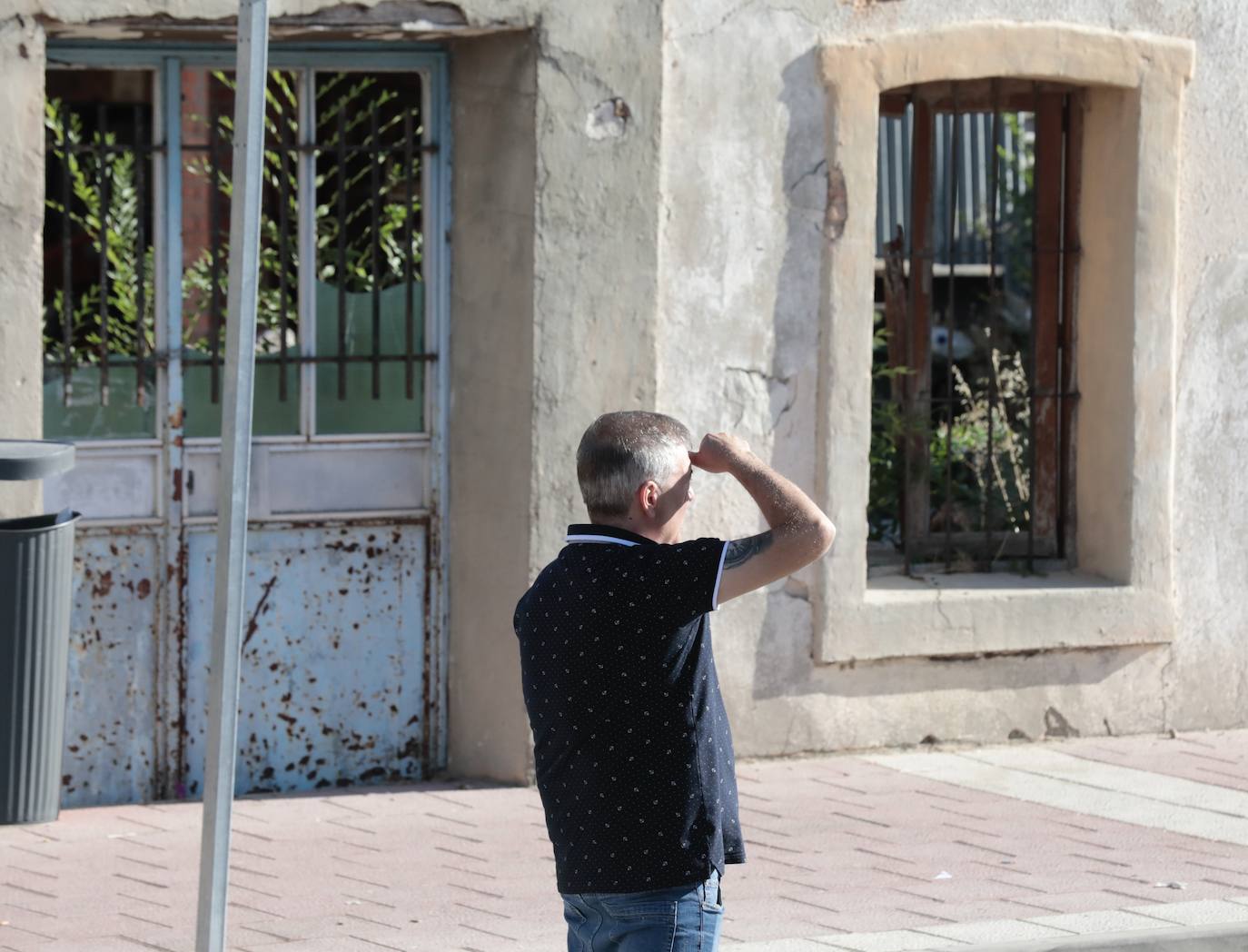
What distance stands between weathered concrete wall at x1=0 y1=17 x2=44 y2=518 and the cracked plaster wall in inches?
81.5

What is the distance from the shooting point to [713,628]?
7055mm

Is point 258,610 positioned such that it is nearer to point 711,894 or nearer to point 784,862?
point 784,862

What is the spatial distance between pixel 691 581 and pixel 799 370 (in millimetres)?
3967

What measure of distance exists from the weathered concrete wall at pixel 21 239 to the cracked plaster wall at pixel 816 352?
2069 millimetres

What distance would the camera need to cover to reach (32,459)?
4906 millimetres

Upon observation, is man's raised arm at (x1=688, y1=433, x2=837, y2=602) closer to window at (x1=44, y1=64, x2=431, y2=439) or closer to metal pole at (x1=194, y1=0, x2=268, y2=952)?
metal pole at (x1=194, y1=0, x2=268, y2=952)

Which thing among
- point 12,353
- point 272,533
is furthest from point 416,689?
point 12,353

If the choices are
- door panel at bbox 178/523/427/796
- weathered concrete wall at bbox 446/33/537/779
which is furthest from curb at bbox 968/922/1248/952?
door panel at bbox 178/523/427/796

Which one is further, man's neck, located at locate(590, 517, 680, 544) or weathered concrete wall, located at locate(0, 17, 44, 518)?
weathered concrete wall, located at locate(0, 17, 44, 518)

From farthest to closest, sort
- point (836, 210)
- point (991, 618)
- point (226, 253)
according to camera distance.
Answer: point (991, 618)
point (836, 210)
point (226, 253)

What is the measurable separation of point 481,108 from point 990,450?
2417mm

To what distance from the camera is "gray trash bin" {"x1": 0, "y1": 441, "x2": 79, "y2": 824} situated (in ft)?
16.3

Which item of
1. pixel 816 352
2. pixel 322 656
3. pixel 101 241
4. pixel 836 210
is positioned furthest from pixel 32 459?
pixel 836 210

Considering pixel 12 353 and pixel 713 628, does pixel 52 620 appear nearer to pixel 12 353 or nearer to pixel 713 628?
pixel 12 353
